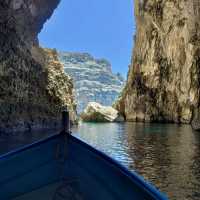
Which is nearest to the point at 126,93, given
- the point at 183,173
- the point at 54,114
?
the point at 54,114

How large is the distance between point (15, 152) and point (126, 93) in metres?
99.3

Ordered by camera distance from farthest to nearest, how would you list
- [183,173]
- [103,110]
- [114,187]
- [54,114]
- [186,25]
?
1. [103,110]
2. [186,25]
3. [54,114]
4. [183,173]
5. [114,187]

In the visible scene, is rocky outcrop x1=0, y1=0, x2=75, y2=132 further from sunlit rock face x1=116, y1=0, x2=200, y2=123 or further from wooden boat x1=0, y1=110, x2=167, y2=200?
wooden boat x1=0, y1=110, x2=167, y2=200

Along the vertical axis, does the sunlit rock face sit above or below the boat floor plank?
above

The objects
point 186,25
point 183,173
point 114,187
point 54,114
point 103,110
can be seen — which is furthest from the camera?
point 103,110

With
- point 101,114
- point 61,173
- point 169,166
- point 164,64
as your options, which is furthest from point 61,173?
point 101,114

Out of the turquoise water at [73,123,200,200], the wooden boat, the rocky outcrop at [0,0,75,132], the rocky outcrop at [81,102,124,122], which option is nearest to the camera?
the wooden boat

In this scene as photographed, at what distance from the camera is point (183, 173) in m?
19.2

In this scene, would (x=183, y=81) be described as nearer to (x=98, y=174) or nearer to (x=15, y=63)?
(x=15, y=63)

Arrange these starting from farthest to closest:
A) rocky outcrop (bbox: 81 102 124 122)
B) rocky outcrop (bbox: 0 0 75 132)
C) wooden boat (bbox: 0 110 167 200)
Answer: rocky outcrop (bbox: 81 102 124 122) → rocky outcrop (bbox: 0 0 75 132) → wooden boat (bbox: 0 110 167 200)

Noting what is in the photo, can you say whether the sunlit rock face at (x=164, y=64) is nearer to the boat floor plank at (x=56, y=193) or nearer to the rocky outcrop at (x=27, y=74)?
the rocky outcrop at (x=27, y=74)

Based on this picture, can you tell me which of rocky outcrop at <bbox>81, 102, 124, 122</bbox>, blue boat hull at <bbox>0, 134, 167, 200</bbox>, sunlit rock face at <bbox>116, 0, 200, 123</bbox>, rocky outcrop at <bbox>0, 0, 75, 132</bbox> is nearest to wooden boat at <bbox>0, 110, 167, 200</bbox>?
blue boat hull at <bbox>0, 134, 167, 200</bbox>

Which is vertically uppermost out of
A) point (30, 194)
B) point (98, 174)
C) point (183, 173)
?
point (98, 174)

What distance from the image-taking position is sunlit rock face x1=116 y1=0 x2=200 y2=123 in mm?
85250
